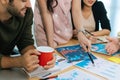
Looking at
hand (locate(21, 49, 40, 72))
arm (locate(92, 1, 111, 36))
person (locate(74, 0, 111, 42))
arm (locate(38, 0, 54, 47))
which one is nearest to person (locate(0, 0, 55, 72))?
hand (locate(21, 49, 40, 72))

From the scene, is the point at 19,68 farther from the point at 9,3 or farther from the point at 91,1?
the point at 91,1

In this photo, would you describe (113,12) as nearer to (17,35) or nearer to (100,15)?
(100,15)

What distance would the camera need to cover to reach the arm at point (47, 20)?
170cm

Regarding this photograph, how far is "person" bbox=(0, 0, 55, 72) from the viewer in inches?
46.7

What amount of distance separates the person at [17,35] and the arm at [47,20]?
212 millimetres

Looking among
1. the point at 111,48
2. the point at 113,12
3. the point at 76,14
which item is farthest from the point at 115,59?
the point at 113,12

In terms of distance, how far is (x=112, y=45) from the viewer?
1.65 meters

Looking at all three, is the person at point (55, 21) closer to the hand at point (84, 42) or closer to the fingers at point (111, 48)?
the hand at point (84, 42)

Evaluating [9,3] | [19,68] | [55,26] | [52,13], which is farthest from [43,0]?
[19,68]

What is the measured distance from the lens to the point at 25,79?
1158 millimetres

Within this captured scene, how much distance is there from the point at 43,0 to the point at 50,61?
0.66m

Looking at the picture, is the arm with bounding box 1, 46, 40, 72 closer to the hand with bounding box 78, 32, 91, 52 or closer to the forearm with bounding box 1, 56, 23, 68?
the forearm with bounding box 1, 56, 23, 68

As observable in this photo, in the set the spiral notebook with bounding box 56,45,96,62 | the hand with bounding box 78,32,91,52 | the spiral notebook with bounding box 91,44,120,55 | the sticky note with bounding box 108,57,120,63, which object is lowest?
the sticky note with bounding box 108,57,120,63

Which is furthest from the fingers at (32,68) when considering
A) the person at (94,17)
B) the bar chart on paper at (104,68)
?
the person at (94,17)
